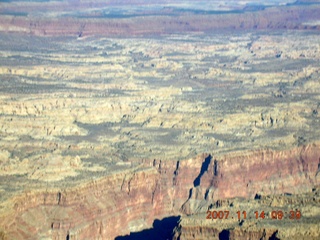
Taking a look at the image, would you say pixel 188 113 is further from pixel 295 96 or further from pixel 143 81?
pixel 143 81

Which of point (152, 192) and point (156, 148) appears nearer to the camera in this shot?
point (152, 192)

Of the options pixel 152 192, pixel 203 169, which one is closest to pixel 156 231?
pixel 152 192
